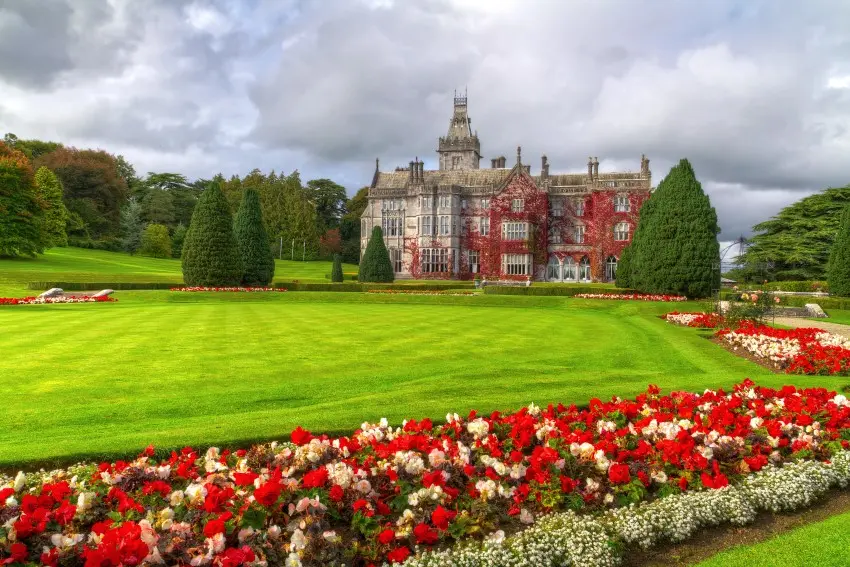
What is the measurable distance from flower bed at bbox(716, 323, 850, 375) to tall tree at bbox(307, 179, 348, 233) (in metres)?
83.1

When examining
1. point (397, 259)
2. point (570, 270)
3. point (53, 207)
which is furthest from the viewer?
point (53, 207)

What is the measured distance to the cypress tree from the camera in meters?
35.6

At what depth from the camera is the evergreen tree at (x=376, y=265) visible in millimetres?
48250

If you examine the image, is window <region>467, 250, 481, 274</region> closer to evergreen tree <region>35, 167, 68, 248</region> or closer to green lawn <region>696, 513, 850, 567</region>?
evergreen tree <region>35, 167, 68, 248</region>

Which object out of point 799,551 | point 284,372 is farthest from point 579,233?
point 799,551

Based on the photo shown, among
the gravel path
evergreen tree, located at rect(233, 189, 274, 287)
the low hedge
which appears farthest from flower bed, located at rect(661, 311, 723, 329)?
evergreen tree, located at rect(233, 189, 274, 287)

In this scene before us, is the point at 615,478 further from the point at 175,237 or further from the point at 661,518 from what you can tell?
the point at 175,237

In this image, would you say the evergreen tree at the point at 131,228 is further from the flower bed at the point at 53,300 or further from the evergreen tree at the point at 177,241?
the flower bed at the point at 53,300

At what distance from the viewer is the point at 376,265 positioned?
48375 mm

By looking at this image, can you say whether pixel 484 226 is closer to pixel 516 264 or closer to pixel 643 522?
pixel 516 264

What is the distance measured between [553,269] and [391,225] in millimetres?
17196

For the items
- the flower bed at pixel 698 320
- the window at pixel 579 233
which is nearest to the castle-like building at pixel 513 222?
the window at pixel 579 233

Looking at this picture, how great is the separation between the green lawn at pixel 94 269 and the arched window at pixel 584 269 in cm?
2283

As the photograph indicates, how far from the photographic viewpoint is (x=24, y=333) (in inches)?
589
